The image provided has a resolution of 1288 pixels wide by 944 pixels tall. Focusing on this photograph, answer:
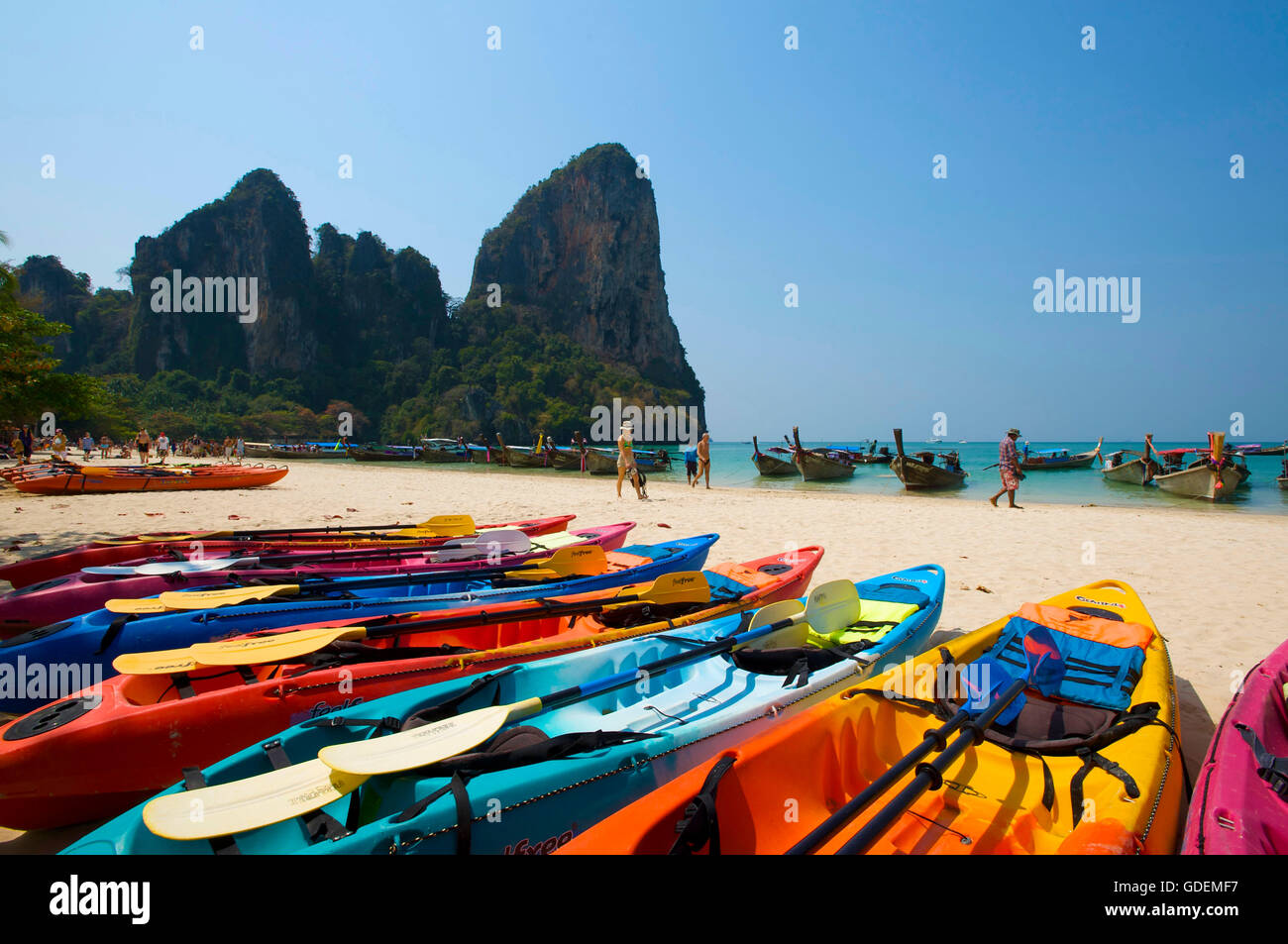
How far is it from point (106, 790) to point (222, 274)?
100341mm

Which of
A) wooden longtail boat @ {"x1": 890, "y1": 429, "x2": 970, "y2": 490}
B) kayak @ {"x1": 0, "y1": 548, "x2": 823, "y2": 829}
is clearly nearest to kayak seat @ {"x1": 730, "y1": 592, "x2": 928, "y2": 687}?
kayak @ {"x1": 0, "y1": 548, "x2": 823, "y2": 829}

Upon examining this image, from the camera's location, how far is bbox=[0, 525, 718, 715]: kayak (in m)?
3.23

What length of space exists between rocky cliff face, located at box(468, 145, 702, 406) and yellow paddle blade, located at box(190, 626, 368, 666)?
87.8 meters

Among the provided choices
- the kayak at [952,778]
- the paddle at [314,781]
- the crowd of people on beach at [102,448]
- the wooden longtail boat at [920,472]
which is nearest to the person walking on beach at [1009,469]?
the wooden longtail boat at [920,472]

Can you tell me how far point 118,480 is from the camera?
14.3 meters

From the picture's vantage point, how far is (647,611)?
451cm

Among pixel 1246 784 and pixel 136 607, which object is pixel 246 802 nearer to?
pixel 136 607

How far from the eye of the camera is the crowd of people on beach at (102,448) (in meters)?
25.8

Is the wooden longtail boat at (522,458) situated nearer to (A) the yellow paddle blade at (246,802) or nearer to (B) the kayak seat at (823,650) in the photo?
(B) the kayak seat at (823,650)

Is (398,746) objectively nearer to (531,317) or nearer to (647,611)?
(647,611)

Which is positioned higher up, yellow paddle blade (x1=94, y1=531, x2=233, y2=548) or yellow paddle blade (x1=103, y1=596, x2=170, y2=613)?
yellow paddle blade (x1=94, y1=531, x2=233, y2=548)

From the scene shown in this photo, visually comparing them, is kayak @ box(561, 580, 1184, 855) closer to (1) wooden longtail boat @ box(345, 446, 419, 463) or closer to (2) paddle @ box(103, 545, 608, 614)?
(2) paddle @ box(103, 545, 608, 614)

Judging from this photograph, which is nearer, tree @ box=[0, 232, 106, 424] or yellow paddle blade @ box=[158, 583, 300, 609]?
yellow paddle blade @ box=[158, 583, 300, 609]
